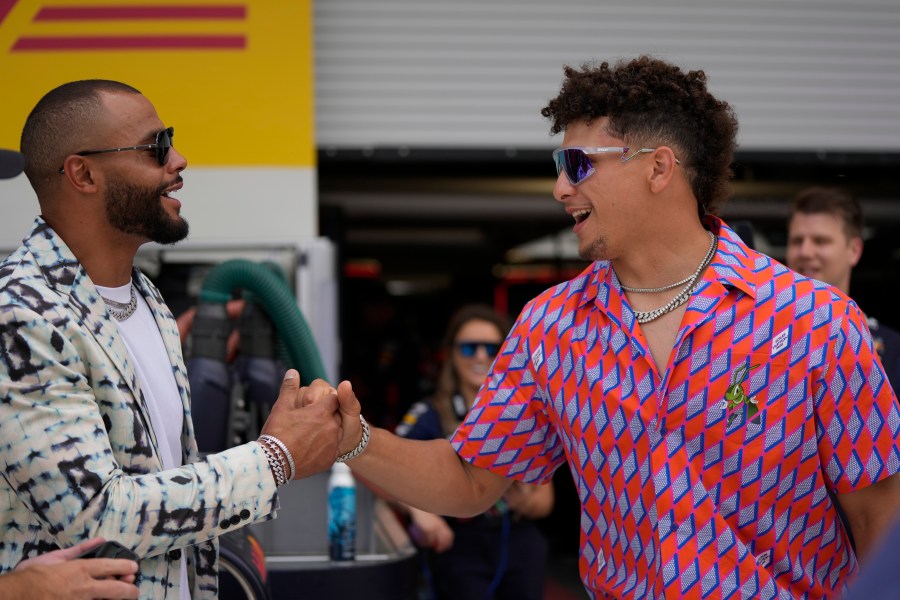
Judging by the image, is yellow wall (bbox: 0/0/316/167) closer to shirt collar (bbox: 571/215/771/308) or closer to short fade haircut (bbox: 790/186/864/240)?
short fade haircut (bbox: 790/186/864/240)

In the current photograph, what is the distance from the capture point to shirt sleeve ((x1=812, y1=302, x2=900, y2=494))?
2.24 meters

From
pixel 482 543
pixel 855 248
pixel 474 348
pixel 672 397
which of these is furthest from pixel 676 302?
pixel 474 348

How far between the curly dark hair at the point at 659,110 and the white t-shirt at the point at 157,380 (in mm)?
1126

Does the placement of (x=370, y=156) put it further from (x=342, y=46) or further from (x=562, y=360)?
(x=562, y=360)

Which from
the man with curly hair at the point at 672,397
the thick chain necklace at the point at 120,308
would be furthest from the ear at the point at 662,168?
the thick chain necklace at the point at 120,308

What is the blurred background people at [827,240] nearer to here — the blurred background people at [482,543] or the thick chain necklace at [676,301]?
the blurred background people at [482,543]

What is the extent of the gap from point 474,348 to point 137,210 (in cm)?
293

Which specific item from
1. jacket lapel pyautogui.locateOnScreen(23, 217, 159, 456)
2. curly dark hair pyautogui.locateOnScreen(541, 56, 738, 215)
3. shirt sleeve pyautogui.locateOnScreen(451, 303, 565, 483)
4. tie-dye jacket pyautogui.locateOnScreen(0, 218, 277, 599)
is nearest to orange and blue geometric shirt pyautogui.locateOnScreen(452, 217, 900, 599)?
shirt sleeve pyautogui.locateOnScreen(451, 303, 565, 483)

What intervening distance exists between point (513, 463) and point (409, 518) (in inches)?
95.7

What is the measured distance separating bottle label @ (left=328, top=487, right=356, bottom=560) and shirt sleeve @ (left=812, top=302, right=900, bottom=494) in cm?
173

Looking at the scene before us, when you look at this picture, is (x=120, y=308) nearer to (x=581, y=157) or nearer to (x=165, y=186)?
(x=165, y=186)

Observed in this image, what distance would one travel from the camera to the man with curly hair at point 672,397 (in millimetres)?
2252

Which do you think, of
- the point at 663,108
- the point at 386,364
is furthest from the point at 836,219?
the point at 386,364

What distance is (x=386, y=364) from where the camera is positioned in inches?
353
